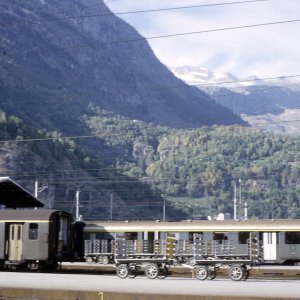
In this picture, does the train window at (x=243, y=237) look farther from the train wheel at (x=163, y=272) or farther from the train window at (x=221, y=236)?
the train wheel at (x=163, y=272)

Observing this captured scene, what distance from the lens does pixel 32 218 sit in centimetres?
4025

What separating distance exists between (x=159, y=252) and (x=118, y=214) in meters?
145

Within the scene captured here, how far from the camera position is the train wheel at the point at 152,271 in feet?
106

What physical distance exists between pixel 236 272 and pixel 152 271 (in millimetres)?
3852

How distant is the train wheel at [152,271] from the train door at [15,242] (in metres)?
9.93

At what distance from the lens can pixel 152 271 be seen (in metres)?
32.5

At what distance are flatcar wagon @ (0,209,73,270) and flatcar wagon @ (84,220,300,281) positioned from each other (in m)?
3.71

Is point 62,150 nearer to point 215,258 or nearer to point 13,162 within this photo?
point 13,162

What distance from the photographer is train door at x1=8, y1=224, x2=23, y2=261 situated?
130ft

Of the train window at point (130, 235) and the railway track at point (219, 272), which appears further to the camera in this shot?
the train window at point (130, 235)

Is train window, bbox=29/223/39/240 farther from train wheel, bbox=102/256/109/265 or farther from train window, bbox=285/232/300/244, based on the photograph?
train window, bbox=285/232/300/244

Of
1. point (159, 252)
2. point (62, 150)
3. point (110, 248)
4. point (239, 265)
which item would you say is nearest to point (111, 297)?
point (239, 265)

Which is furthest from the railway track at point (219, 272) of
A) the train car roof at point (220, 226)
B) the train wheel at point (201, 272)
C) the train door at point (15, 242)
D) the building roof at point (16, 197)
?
the building roof at point (16, 197)

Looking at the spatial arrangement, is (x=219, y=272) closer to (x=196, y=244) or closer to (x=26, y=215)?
(x=196, y=244)
